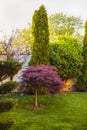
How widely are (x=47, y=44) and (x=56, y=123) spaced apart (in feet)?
23.9

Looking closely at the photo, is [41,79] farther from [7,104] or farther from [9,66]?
[9,66]

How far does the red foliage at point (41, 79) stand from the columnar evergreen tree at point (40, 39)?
311 centimetres

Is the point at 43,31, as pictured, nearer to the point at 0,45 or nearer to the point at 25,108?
the point at 25,108

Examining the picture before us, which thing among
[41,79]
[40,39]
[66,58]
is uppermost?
[40,39]

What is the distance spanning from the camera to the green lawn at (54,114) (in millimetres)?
13531

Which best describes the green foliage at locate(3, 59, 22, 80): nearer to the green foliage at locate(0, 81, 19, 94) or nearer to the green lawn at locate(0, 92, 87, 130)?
the green foliage at locate(0, 81, 19, 94)

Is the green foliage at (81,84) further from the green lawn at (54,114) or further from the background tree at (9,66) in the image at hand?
the background tree at (9,66)

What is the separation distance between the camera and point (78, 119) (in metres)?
14.4

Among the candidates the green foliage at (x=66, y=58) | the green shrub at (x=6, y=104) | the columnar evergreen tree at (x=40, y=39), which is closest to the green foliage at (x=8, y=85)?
the green shrub at (x=6, y=104)

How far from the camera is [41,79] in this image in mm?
16609

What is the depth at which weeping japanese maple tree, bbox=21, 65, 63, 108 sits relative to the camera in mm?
16656

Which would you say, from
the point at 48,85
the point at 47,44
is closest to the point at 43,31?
the point at 47,44

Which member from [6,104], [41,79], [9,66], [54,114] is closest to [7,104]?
[6,104]

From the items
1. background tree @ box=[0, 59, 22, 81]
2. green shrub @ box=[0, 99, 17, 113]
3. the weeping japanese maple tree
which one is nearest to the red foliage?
the weeping japanese maple tree
